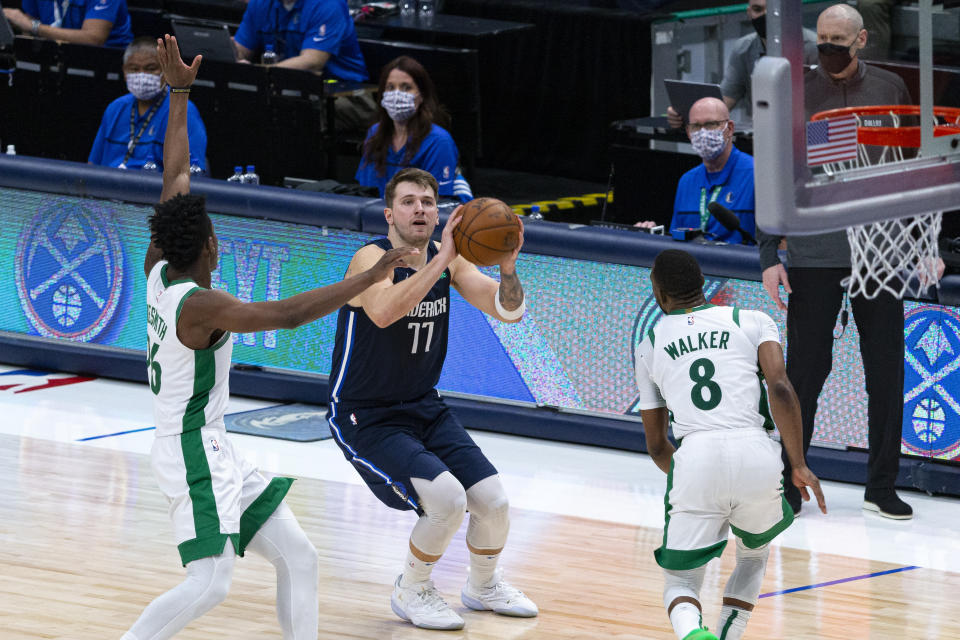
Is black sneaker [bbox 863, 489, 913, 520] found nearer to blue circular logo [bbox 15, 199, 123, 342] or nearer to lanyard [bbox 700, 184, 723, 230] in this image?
lanyard [bbox 700, 184, 723, 230]

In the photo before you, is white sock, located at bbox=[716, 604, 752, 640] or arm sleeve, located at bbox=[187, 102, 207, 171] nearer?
white sock, located at bbox=[716, 604, 752, 640]

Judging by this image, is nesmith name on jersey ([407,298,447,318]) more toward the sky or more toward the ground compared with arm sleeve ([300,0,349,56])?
more toward the ground

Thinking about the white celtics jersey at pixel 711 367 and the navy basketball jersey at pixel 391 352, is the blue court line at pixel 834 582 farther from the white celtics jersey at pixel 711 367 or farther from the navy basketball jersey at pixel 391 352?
the navy basketball jersey at pixel 391 352

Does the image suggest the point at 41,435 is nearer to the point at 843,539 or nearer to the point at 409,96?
the point at 409,96

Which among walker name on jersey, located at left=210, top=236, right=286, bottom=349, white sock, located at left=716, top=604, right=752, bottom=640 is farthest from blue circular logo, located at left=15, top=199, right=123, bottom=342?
white sock, located at left=716, top=604, right=752, bottom=640

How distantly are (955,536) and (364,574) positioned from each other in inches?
A: 114

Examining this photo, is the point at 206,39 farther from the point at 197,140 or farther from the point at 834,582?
the point at 834,582

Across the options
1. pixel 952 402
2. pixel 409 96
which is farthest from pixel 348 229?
pixel 952 402

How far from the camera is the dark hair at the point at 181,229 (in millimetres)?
5559

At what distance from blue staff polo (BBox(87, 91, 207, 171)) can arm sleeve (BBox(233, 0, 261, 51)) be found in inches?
47.9

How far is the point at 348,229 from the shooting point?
9.62m

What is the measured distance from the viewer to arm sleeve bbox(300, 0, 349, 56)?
1145 cm

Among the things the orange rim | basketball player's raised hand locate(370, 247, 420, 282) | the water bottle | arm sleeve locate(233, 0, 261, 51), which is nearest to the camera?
basketball player's raised hand locate(370, 247, 420, 282)

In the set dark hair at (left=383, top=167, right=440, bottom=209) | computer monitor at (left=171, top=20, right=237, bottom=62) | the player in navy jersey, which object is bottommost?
the player in navy jersey
